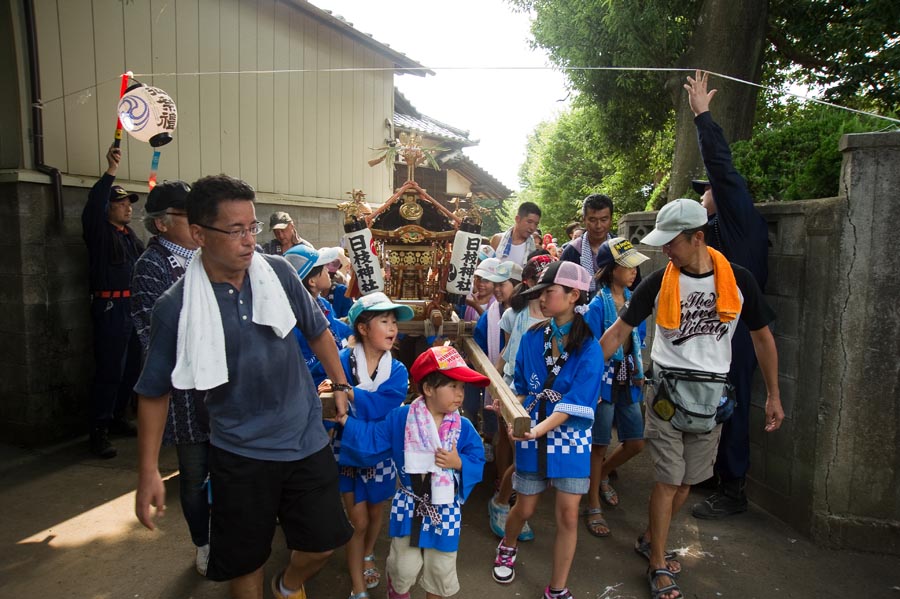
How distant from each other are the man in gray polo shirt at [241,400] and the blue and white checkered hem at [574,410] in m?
1.25

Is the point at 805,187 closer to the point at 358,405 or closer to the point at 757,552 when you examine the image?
the point at 757,552

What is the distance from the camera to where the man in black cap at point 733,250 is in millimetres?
4145

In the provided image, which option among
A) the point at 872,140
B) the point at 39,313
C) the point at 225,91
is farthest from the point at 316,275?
the point at 225,91

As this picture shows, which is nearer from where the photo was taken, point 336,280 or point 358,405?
point 358,405

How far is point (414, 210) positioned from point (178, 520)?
9.74ft

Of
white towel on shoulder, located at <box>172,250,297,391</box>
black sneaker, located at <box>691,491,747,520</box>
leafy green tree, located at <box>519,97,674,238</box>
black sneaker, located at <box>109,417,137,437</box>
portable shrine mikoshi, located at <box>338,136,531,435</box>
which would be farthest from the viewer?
leafy green tree, located at <box>519,97,674,238</box>

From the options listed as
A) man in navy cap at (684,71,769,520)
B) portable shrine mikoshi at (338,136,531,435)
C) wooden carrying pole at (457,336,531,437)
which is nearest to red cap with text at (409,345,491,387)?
wooden carrying pole at (457,336,531,437)

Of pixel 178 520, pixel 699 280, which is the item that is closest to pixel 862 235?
pixel 699 280

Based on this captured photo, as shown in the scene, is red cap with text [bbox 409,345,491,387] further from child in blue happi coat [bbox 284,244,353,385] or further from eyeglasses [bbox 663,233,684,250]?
eyeglasses [bbox 663,233,684,250]

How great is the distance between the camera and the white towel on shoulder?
2221 mm

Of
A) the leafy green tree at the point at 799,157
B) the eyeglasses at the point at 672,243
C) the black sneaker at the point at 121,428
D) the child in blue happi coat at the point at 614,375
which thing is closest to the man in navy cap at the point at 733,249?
the leafy green tree at the point at 799,157

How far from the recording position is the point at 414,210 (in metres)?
5.06

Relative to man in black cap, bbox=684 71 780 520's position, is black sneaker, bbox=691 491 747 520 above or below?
below

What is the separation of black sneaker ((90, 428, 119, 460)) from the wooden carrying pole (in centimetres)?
337
